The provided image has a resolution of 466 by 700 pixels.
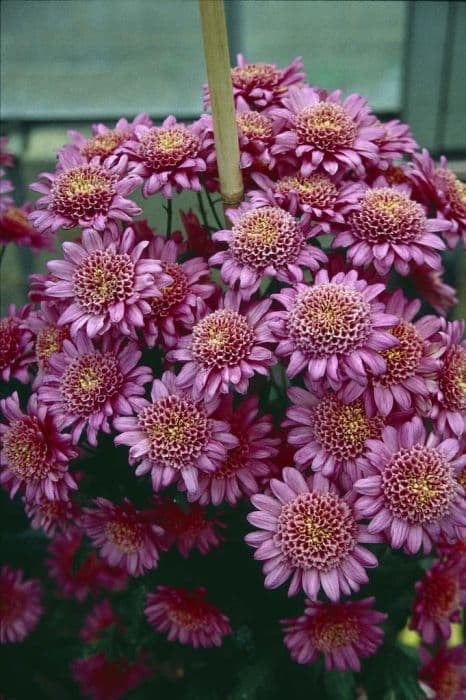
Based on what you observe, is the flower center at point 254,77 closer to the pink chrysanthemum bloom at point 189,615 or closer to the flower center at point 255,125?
the flower center at point 255,125

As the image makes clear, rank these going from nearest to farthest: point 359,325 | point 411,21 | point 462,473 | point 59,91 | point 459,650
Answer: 1. point 359,325
2. point 462,473
3. point 459,650
4. point 411,21
5. point 59,91

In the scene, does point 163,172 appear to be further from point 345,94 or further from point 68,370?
point 345,94

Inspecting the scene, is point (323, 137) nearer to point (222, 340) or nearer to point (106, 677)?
point (222, 340)

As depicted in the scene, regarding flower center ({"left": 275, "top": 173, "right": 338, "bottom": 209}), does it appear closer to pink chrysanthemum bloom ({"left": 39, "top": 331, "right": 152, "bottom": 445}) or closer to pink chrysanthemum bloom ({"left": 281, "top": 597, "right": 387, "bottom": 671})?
pink chrysanthemum bloom ({"left": 39, "top": 331, "right": 152, "bottom": 445})

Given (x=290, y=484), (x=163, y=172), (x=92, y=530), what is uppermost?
(x=163, y=172)

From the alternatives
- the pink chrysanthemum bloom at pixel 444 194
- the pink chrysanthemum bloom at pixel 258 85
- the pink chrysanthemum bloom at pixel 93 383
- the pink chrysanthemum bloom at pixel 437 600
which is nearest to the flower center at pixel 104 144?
the pink chrysanthemum bloom at pixel 258 85

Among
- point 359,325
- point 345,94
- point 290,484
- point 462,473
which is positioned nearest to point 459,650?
point 462,473
